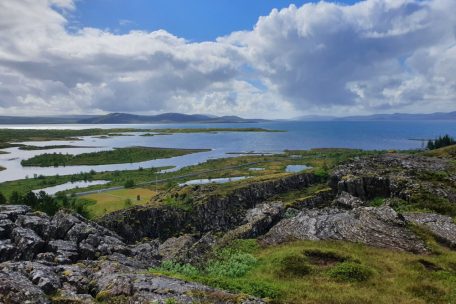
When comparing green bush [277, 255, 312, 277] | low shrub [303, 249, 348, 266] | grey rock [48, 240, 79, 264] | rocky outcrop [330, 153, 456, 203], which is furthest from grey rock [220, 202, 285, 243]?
rocky outcrop [330, 153, 456, 203]

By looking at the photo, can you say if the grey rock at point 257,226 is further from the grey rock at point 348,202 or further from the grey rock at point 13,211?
the grey rock at point 13,211

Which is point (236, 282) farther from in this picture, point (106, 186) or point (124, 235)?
point (106, 186)

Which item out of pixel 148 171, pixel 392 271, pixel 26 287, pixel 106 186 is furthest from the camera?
pixel 148 171

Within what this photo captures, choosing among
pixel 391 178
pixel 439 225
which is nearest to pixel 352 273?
pixel 439 225

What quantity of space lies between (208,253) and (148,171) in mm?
145905

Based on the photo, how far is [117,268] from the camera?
23609 millimetres

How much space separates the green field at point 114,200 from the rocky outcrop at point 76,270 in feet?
166

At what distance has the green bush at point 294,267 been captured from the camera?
2728cm

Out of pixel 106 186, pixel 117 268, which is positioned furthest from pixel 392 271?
pixel 106 186

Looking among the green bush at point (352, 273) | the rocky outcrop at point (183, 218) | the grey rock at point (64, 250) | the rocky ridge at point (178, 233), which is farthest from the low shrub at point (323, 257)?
the rocky outcrop at point (183, 218)

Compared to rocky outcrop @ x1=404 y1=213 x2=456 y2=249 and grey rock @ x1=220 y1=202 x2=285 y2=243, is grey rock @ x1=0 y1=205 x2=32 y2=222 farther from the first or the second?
rocky outcrop @ x1=404 y1=213 x2=456 y2=249

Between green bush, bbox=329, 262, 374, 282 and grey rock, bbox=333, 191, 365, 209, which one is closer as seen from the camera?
green bush, bbox=329, 262, 374, 282

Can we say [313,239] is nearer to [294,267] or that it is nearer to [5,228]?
[294,267]

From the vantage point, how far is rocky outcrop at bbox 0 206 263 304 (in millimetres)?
18797
